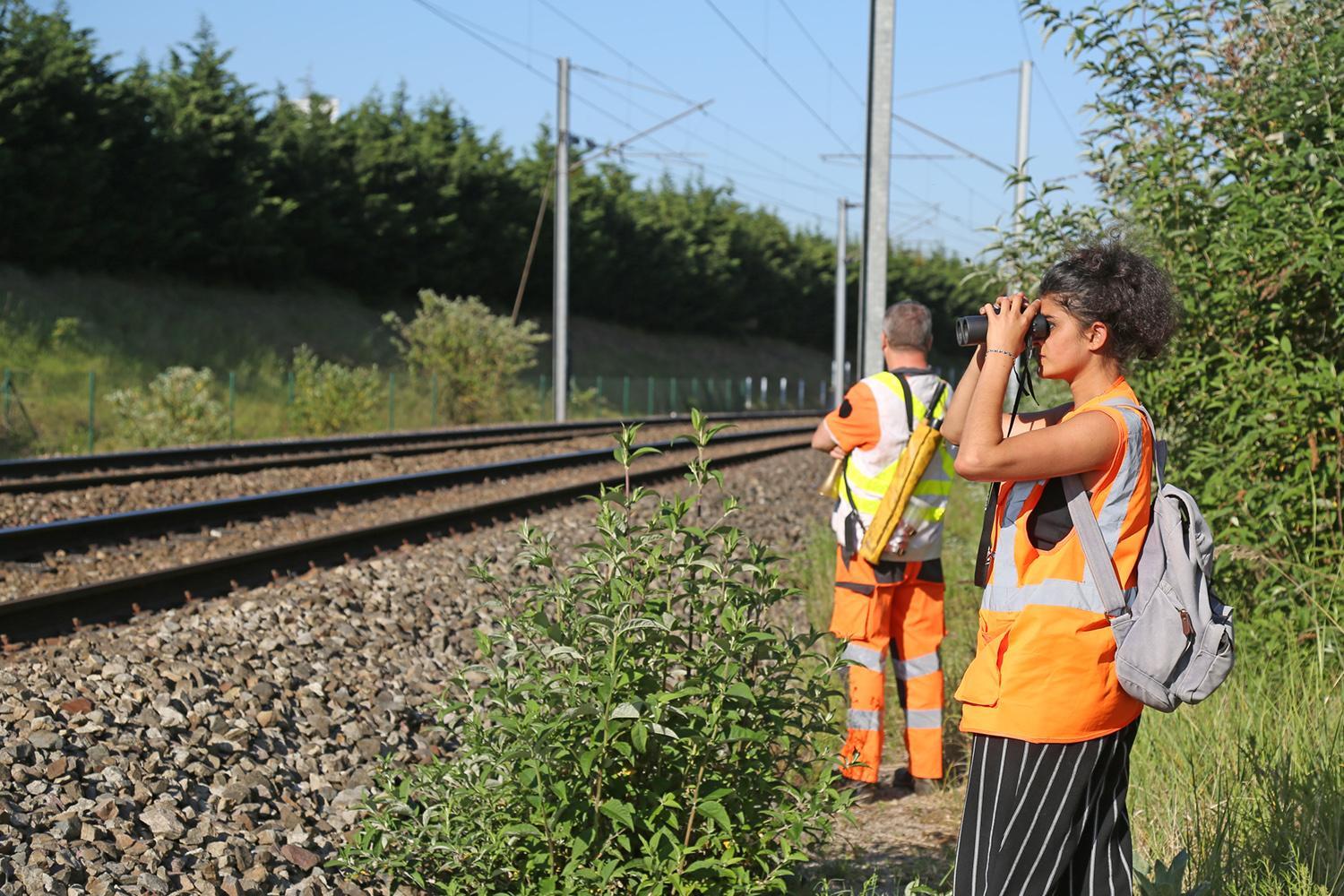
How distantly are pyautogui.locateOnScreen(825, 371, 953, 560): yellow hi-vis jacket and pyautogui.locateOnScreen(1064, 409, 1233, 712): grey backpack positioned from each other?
2.65 metres

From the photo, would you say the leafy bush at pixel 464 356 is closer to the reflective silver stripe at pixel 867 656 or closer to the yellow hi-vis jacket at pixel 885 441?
the yellow hi-vis jacket at pixel 885 441

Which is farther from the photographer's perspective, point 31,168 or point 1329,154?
point 31,168

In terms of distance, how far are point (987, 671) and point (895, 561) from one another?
2584 millimetres

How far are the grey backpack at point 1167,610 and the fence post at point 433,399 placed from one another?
27728 mm

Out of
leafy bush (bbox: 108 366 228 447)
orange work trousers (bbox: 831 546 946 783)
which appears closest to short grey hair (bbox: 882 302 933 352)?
orange work trousers (bbox: 831 546 946 783)

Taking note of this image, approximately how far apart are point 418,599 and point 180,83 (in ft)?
109

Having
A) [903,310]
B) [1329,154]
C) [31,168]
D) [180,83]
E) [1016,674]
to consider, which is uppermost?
[180,83]

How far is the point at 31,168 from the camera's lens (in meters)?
31.5

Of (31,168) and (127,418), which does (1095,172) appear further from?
(31,168)

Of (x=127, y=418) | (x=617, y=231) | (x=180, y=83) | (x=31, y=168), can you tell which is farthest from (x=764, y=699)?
(x=617, y=231)

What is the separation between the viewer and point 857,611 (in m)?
5.59

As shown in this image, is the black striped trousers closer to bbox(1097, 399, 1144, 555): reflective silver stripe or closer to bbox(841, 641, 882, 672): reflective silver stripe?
bbox(1097, 399, 1144, 555): reflective silver stripe

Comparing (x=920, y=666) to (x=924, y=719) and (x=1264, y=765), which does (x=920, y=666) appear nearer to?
(x=924, y=719)

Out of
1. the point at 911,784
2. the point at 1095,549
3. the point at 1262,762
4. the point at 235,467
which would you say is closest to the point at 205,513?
the point at 235,467
